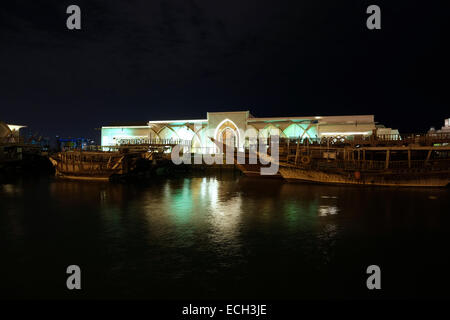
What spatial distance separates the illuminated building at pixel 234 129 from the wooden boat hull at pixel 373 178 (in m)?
8.47

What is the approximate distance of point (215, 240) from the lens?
892 centimetres

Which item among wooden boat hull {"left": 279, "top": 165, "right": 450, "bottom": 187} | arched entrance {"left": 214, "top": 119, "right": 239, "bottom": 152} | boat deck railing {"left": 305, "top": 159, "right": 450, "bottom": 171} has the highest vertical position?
arched entrance {"left": 214, "top": 119, "right": 239, "bottom": 152}

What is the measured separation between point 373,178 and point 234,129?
59.7 ft

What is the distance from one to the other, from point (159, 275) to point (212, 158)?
2983cm

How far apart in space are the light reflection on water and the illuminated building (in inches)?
738

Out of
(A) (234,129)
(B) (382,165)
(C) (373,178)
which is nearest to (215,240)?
(C) (373,178)

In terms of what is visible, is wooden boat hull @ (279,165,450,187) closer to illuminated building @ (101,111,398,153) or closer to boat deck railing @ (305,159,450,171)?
boat deck railing @ (305,159,450,171)

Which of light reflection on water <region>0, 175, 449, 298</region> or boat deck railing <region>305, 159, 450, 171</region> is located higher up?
boat deck railing <region>305, 159, 450, 171</region>

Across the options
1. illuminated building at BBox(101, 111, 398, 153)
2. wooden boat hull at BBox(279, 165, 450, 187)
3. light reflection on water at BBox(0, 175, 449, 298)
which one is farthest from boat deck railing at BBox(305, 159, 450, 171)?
illuminated building at BBox(101, 111, 398, 153)

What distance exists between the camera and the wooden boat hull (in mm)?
20562

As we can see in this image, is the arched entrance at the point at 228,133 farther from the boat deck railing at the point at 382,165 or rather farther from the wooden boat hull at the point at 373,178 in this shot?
the boat deck railing at the point at 382,165

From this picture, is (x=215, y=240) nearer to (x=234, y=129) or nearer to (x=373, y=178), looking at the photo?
(x=373, y=178)

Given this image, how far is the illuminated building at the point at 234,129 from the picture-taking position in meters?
33.8
